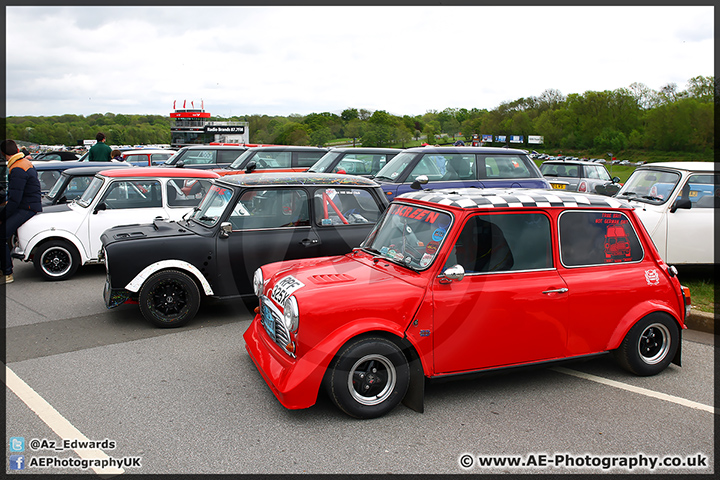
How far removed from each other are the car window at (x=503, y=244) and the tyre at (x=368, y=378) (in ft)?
2.89

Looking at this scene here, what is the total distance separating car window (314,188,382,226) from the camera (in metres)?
6.85

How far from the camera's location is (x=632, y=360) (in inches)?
181

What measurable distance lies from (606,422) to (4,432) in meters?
4.33

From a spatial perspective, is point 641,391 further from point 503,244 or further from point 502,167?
point 502,167

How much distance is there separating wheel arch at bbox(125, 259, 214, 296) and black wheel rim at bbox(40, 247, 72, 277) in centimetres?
344

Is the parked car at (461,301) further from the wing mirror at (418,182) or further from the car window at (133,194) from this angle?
the car window at (133,194)

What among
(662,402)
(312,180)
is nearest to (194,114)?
(312,180)

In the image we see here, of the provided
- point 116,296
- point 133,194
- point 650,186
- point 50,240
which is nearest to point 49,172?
point 50,240

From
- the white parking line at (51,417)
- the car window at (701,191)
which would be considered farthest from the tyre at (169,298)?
the car window at (701,191)

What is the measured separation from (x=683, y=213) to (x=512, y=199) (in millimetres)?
4659

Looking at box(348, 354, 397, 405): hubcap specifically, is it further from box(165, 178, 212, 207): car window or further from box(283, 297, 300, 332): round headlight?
box(165, 178, 212, 207): car window

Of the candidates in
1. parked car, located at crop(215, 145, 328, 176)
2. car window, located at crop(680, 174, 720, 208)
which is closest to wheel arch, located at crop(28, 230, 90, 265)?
parked car, located at crop(215, 145, 328, 176)

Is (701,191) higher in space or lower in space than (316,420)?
higher

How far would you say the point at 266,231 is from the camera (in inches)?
259
